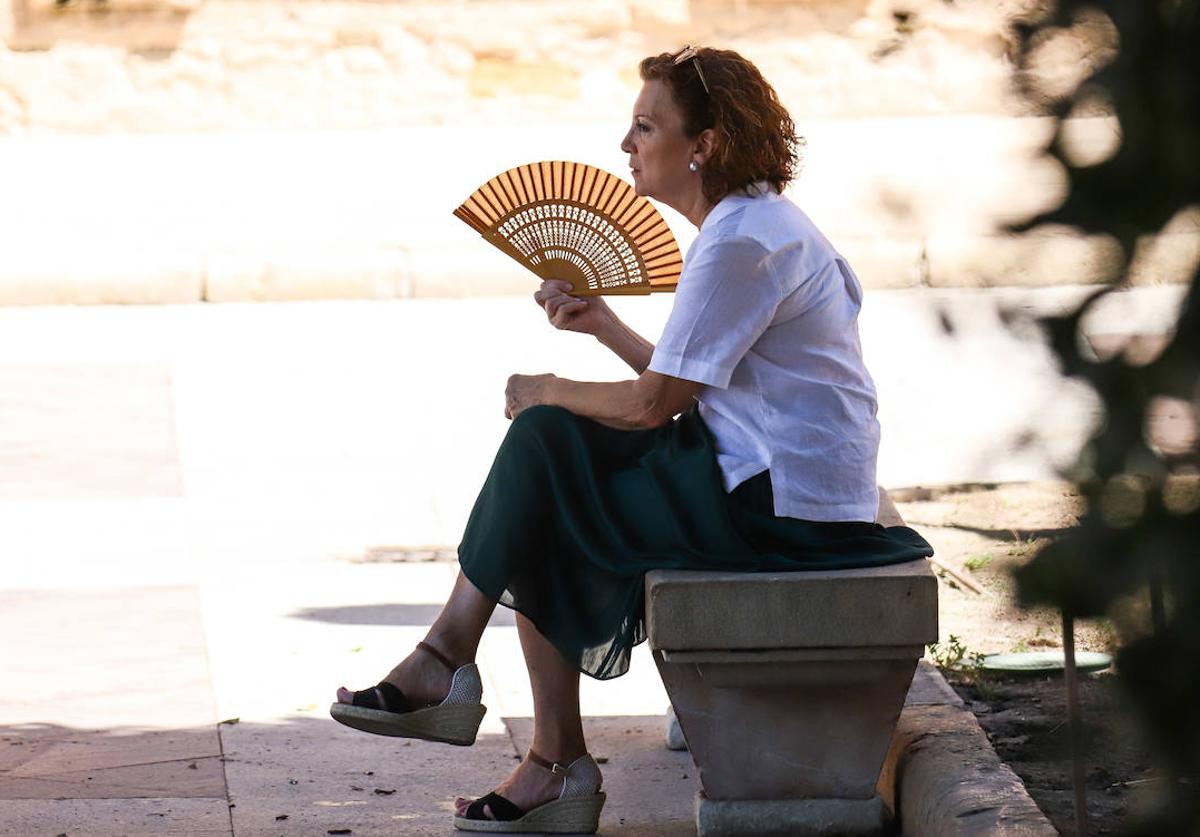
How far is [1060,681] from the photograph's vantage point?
4195 mm

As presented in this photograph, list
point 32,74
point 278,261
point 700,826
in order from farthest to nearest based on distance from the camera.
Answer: point 32,74 → point 278,261 → point 700,826

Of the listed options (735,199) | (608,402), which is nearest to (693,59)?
(735,199)

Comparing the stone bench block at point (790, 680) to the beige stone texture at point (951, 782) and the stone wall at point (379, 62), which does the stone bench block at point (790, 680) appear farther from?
the stone wall at point (379, 62)

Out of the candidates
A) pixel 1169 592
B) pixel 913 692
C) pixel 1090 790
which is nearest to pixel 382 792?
pixel 913 692

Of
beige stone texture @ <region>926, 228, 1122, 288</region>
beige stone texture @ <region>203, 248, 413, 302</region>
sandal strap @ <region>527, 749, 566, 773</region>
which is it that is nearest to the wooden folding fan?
sandal strap @ <region>527, 749, 566, 773</region>

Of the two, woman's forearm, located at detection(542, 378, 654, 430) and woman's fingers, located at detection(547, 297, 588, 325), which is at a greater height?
woman's fingers, located at detection(547, 297, 588, 325)

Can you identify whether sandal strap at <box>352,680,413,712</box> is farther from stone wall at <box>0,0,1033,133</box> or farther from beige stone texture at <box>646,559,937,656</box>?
stone wall at <box>0,0,1033,133</box>

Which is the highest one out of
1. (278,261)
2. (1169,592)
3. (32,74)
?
(1169,592)

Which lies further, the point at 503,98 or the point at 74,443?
the point at 503,98

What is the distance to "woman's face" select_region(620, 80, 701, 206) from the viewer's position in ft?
11.5

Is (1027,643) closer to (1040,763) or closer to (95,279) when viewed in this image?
(1040,763)

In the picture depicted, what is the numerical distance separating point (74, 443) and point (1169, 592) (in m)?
6.41

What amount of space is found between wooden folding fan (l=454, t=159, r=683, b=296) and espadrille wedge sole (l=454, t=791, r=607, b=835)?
1.00 m

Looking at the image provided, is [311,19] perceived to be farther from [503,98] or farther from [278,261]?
[278,261]
